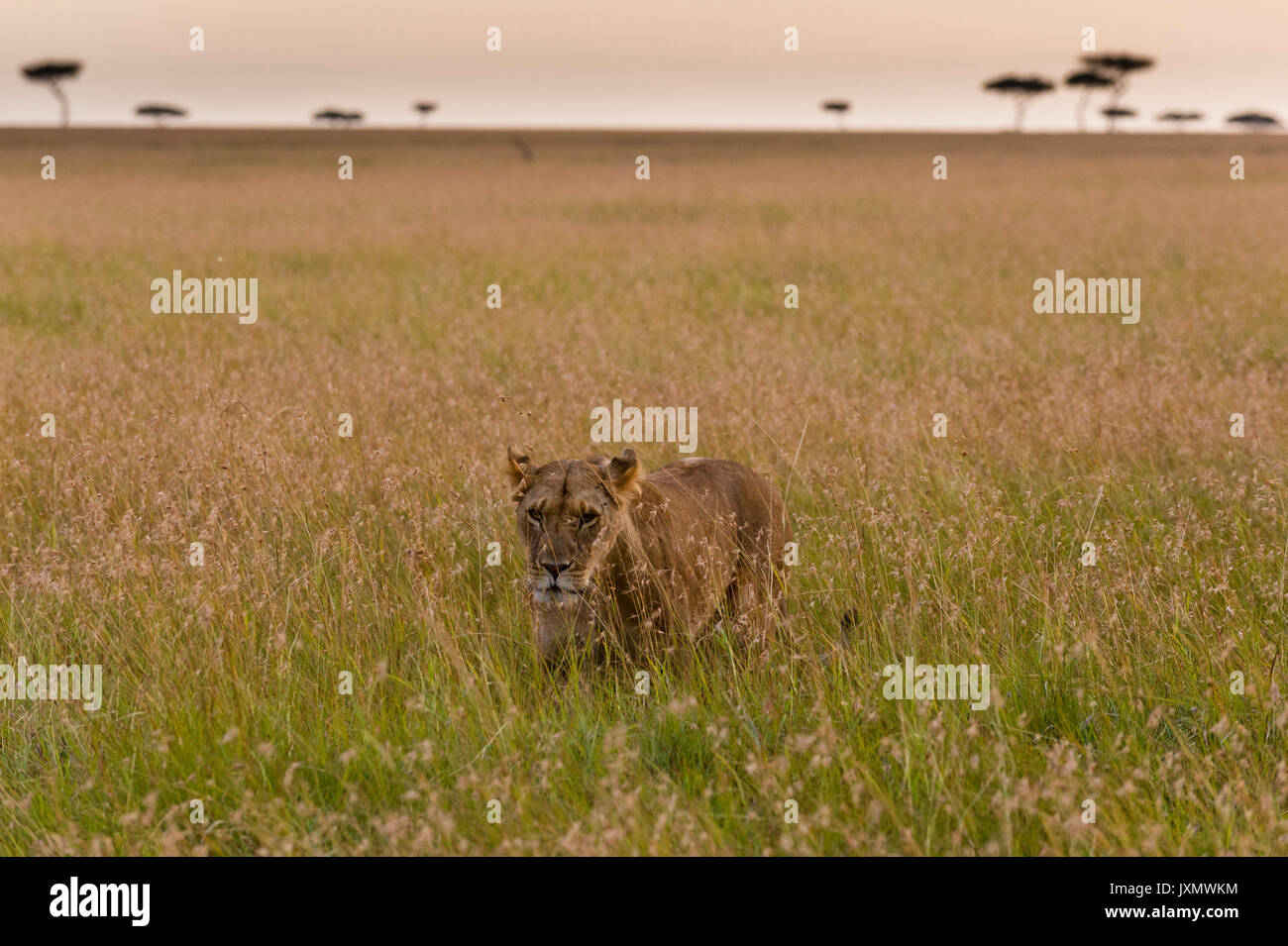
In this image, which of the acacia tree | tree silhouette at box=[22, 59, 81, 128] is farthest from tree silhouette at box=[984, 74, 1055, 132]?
tree silhouette at box=[22, 59, 81, 128]

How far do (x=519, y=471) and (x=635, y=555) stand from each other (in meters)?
0.60

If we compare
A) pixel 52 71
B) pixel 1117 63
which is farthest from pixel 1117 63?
pixel 52 71

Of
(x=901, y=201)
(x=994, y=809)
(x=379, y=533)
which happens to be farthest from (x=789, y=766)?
(x=901, y=201)

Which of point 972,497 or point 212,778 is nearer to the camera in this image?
point 212,778

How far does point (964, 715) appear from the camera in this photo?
4395 millimetres

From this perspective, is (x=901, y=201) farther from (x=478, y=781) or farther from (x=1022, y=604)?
(x=478, y=781)

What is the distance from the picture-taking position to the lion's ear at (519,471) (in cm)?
495

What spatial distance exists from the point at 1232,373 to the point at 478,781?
31.4ft

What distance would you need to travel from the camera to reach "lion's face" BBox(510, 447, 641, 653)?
4586 millimetres

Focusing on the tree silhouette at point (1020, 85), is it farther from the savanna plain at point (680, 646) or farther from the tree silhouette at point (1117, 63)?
the savanna plain at point (680, 646)

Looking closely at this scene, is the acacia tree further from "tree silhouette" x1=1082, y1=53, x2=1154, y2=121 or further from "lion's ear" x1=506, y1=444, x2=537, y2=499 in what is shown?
"lion's ear" x1=506, y1=444, x2=537, y2=499

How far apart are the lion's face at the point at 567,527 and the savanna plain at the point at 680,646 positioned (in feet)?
0.90

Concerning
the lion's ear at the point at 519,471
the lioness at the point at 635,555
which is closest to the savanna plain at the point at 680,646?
the lioness at the point at 635,555

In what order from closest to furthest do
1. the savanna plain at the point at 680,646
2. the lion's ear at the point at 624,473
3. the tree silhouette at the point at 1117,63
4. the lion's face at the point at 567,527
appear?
the savanna plain at the point at 680,646
the lion's face at the point at 567,527
the lion's ear at the point at 624,473
the tree silhouette at the point at 1117,63
